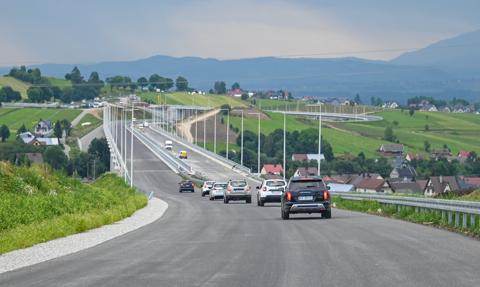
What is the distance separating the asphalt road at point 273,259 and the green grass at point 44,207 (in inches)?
71.3

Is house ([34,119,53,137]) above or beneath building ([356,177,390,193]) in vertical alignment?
beneath

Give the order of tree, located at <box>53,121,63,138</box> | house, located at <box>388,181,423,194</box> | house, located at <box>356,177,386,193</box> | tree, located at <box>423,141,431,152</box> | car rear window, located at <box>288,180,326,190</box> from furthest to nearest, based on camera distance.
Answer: tree, located at <box>53,121,63,138</box> → tree, located at <box>423,141,431,152</box> → house, located at <box>356,177,386,193</box> → house, located at <box>388,181,423,194</box> → car rear window, located at <box>288,180,326,190</box>

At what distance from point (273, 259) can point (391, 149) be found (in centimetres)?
13366

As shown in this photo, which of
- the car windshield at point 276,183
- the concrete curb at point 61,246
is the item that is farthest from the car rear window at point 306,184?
the car windshield at point 276,183

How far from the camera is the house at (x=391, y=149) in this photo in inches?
5915

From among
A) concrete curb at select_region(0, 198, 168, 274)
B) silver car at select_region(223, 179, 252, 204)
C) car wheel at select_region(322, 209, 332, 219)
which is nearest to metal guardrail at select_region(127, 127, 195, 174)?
silver car at select_region(223, 179, 252, 204)

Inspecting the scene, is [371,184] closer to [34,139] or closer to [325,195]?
[34,139]

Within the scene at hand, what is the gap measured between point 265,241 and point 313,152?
137 metres

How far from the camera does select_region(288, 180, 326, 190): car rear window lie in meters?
37.7

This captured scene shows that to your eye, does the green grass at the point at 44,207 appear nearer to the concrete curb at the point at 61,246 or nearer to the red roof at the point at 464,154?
the concrete curb at the point at 61,246

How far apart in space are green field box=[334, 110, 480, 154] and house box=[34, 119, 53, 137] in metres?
45.6

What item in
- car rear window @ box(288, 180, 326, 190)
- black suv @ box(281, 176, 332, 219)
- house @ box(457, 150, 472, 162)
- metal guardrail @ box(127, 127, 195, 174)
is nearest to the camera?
black suv @ box(281, 176, 332, 219)

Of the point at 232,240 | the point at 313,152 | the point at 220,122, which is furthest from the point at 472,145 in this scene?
the point at 232,240

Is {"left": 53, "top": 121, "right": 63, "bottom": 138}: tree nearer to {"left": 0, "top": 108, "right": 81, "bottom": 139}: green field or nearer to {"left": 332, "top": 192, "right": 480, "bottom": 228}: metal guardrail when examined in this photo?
{"left": 0, "top": 108, "right": 81, "bottom": 139}: green field
